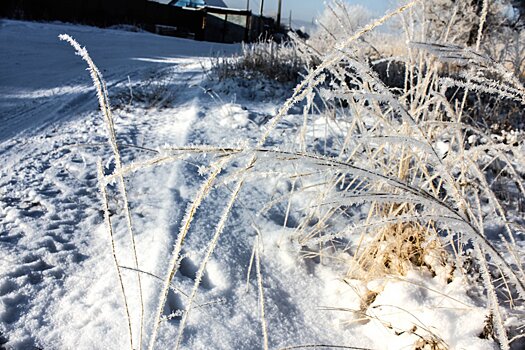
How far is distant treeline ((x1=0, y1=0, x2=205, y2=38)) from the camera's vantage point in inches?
526

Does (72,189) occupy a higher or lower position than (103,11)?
lower

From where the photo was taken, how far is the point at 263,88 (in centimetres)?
471

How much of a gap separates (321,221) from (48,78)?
4405 mm

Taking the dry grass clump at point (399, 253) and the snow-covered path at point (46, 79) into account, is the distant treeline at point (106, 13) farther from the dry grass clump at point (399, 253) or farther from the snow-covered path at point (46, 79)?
the dry grass clump at point (399, 253)

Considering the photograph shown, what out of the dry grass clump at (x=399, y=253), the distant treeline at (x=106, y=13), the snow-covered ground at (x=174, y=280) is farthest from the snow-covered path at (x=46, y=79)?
the distant treeline at (x=106, y=13)

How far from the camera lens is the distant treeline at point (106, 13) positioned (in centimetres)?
1337

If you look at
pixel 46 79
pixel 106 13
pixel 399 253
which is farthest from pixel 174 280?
pixel 106 13

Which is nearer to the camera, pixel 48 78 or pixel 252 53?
pixel 48 78

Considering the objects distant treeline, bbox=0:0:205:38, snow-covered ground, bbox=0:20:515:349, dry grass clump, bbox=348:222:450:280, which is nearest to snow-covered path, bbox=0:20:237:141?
snow-covered ground, bbox=0:20:515:349

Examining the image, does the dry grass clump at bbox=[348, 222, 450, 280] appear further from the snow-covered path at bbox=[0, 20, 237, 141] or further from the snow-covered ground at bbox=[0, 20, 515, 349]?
the snow-covered path at bbox=[0, 20, 237, 141]

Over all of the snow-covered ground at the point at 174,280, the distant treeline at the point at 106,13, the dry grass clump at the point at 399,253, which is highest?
the distant treeline at the point at 106,13

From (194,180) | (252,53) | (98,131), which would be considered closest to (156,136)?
(98,131)

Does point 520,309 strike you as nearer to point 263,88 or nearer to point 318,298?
point 318,298

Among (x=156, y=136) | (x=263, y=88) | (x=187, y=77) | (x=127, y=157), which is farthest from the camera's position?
(x=187, y=77)
